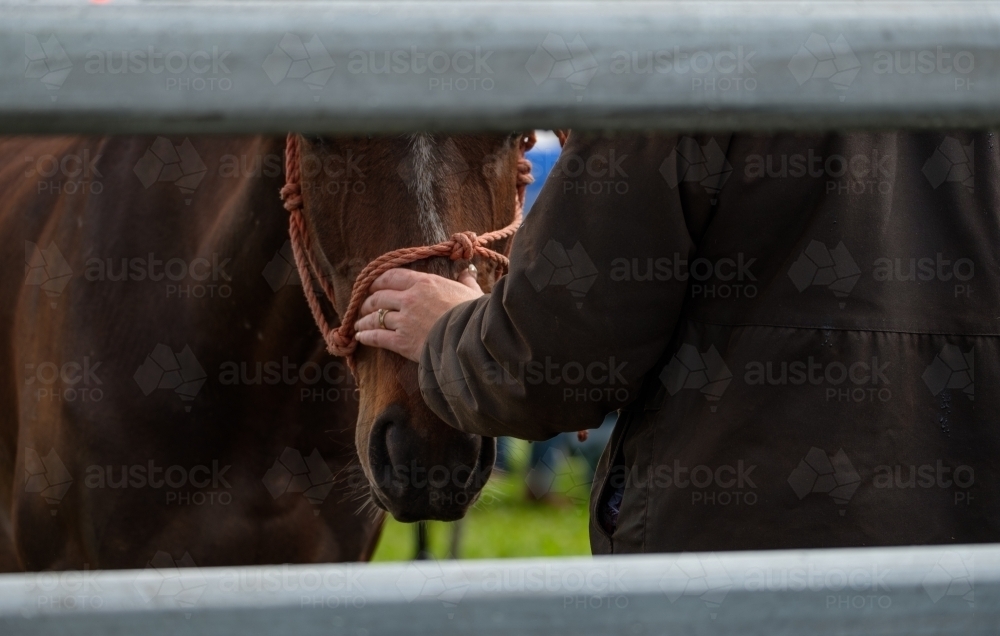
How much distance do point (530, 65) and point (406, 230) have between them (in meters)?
1.38

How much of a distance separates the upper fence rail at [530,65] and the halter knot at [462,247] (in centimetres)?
130

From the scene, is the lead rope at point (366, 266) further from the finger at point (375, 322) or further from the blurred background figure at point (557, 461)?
the blurred background figure at point (557, 461)

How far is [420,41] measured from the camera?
1.82 ft

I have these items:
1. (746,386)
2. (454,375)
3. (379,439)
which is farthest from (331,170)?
(746,386)

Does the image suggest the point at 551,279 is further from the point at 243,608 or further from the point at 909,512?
the point at 243,608

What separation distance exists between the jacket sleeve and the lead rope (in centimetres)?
49

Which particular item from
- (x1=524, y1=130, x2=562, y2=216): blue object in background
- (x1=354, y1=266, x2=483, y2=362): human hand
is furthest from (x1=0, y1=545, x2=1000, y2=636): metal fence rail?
(x1=524, y1=130, x2=562, y2=216): blue object in background

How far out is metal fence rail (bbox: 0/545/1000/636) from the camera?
1.82 ft

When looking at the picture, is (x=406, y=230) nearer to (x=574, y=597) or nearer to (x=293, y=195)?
(x=293, y=195)

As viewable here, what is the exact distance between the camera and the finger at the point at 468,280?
1877 millimetres

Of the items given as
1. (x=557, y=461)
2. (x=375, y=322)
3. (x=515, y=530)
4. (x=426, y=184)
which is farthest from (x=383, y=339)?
(x=557, y=461)

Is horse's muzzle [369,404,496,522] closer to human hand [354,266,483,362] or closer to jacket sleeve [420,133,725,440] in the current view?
human hand [354,266,483,362]

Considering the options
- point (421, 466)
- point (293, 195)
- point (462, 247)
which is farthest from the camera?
point (293, 195)

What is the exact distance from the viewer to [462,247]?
6.16ft
